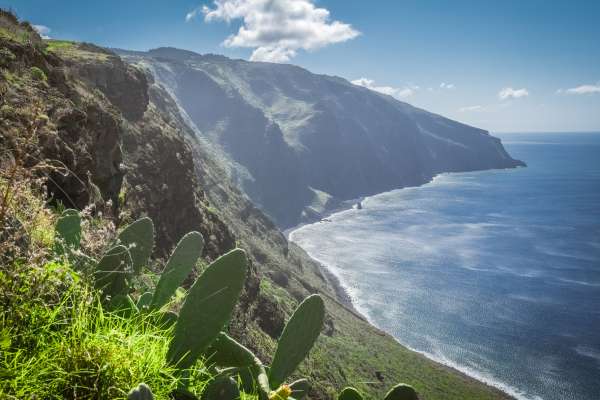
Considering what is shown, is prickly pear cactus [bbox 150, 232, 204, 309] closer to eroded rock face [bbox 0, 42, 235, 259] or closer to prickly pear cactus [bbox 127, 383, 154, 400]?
eroded rock face [bbox 0, 42, 235, 259]

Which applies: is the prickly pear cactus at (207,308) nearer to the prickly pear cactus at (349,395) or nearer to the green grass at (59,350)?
the green grass at (59,350)

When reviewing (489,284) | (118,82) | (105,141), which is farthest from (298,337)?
(489,284)

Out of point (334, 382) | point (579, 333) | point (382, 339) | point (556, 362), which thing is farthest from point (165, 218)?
point (579, 333)

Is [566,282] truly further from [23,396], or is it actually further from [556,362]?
[23,396]

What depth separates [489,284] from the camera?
101000mm

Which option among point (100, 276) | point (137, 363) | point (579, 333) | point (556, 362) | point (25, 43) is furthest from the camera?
point (579, 333)

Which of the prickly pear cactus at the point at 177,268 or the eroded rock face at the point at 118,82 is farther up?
the eroded rock face at the point at 118,82

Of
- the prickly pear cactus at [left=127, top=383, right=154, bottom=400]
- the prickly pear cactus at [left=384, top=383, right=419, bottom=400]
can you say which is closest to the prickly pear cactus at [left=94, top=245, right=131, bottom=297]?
the prickly pear cactus at [left=127, top=383, right=154, bottom=400]

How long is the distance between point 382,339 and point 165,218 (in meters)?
53.6

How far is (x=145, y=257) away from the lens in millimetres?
4363

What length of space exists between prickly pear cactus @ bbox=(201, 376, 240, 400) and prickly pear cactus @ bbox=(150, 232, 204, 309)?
3.81ft

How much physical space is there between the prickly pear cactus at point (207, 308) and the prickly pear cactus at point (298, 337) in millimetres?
566

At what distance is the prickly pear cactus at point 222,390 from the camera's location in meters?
2.76

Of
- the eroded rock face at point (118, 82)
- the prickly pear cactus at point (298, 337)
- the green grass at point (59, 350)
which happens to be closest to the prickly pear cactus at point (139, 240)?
the green grass at point (59, 350)
